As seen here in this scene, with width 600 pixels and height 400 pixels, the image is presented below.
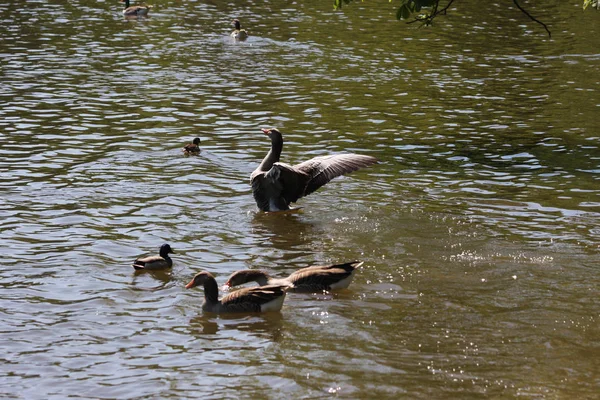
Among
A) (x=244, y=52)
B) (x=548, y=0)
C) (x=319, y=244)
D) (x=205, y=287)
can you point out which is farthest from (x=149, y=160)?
(x=548, y=0)

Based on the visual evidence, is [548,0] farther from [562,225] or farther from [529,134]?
[562,225]

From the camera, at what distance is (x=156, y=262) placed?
48.9ft

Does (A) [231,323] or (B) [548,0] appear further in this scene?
(B) [548,0]

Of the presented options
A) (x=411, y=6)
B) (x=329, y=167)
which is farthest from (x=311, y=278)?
(x=411, y=6)

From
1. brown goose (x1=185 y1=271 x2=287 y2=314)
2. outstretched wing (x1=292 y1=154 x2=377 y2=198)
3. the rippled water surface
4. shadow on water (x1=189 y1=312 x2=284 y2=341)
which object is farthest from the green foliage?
shadow on water (x1=189 y1=312 x2=284 y2=341)

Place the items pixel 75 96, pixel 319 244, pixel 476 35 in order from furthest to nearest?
pixel 476 35 → pixel 75 96 → pixel 319 244

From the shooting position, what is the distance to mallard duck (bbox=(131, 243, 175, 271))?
1487 centimetres

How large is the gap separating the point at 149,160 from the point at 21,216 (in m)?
4.62

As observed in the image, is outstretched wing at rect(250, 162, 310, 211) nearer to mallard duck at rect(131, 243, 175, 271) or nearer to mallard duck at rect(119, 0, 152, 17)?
mallard duck at rect(131, 243, 175, 271)

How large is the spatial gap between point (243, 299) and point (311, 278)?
1.12 meters

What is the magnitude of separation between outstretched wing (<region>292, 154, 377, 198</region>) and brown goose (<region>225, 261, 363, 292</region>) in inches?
166

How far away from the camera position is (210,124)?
25.3 meters

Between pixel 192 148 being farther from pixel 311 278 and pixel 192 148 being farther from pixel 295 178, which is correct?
pixel 311 278


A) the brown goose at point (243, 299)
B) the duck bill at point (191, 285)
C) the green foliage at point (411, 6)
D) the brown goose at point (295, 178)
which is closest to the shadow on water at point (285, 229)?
the brown goose at point (295, 178)
